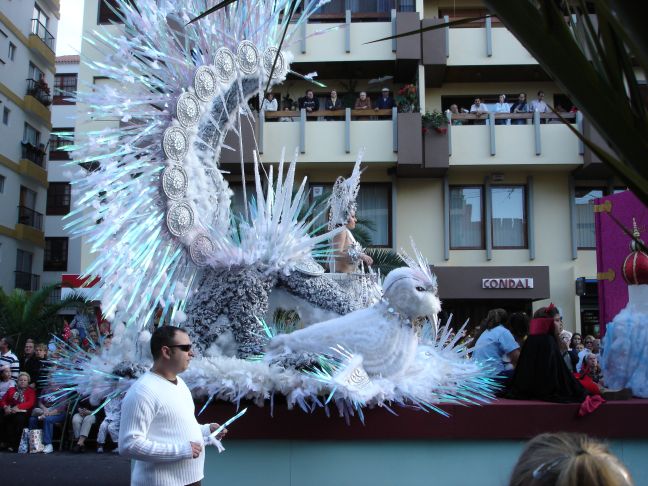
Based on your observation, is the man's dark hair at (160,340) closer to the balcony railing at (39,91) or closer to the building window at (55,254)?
the balcony railing at (39,91)

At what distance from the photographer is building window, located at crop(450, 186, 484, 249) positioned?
1761 centimetres

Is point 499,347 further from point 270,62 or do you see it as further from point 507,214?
point 507,214

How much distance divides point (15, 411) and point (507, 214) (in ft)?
41.4

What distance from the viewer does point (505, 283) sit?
16.4 meters

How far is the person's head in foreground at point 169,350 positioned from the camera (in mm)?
2959

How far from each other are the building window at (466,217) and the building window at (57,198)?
1891 centimetres

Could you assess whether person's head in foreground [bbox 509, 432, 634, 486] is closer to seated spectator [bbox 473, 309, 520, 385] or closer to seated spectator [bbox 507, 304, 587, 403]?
seated spectator [bbox 507, 304, 587, 403]

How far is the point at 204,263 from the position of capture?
5113mm

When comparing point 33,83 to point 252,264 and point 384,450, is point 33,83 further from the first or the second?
point 384,450

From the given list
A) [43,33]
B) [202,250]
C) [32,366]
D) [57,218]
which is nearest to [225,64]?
[202,250]

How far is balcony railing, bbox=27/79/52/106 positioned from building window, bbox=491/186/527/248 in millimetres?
18033

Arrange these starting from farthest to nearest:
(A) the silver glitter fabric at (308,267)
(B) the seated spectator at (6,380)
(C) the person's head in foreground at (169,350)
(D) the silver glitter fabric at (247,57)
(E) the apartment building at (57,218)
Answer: (E) the apartment building at (57,218) → (B) the seated spectator at (6,380) → (D) the silver glitter fabric at (247,57) → (A) the silver glitter fabric at (308,267) → (C) the person's head in foreground at (169,350)

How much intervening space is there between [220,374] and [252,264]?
1.21 metres

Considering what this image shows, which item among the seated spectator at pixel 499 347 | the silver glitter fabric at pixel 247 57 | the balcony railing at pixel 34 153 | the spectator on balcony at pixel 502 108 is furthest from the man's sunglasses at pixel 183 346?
→ the balcony railing at pixel 34 153
